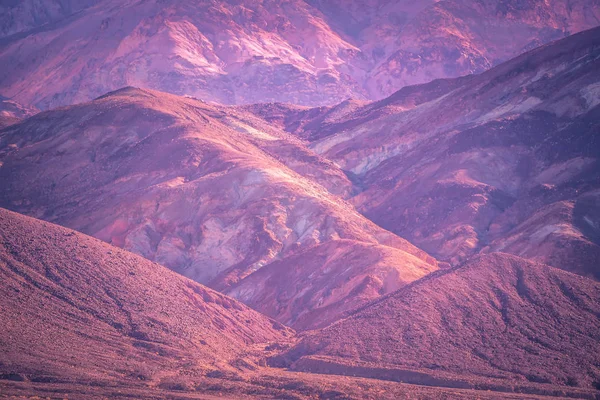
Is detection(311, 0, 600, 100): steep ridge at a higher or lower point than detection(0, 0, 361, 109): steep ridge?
higher

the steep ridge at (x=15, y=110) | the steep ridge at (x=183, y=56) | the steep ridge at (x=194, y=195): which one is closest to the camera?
the steep ridge at (x=194, y=195)

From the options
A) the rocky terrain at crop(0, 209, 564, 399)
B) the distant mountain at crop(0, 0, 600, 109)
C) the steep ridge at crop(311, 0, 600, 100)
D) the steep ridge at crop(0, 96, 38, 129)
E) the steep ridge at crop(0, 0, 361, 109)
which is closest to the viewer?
the rocky terrain at crop(0, 209, 564, 399)

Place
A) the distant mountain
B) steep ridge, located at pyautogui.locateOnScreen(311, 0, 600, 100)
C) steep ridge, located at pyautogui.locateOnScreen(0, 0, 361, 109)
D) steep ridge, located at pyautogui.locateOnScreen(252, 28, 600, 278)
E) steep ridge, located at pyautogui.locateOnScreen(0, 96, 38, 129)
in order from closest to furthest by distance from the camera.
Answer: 1. steep ridge, located at pyautogui.locateOnScreen(252, 28, 600, 278)
2. steep ridge, located at pyautogui.locateOnScreen(0, 96, 38, 129)
3. steep ridge, located at pyautogui.locateOnScreen(0, 0, 361, 109)
4. the distant mountain
5. steep ridge, located at pyautogui.locateOnScreen(311, 0, 600, 100)

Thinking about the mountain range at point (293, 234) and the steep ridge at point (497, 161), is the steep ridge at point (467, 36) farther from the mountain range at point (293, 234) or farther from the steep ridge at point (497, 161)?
the steep ridge at point (497, 161)

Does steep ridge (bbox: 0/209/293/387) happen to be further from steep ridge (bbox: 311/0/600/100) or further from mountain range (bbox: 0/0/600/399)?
steep ridge (bbox: 311/0/600/100)

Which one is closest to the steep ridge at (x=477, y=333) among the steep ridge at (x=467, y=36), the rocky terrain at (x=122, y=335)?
the rocky terrain at (x=122, y=335)

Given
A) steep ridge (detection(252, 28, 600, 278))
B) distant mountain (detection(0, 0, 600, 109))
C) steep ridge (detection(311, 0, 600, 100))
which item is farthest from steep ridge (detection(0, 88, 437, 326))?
steep ridge (detection(311, 0, 600, 100))

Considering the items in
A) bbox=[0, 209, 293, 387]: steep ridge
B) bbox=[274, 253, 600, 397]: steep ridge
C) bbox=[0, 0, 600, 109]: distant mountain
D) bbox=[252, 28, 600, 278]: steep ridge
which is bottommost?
bbox=[0, 209, 293, 387]: steep ridge

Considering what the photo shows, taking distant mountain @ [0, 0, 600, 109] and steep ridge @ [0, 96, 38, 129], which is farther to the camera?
distant mountain @ [0, 0, 600, 109]
